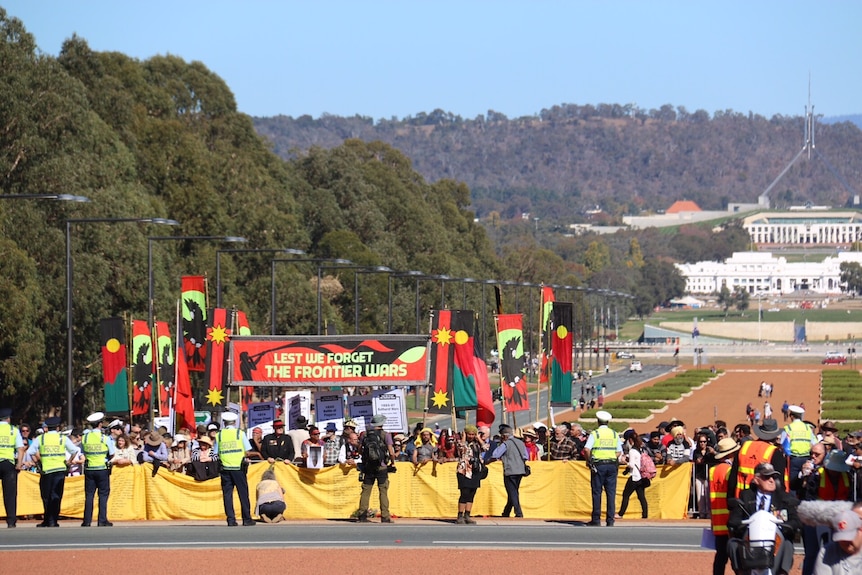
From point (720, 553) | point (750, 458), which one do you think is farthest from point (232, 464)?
point (750, 458)

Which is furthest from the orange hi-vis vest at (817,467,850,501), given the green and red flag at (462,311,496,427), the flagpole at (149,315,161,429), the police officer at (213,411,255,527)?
the flagpole at (149,315,161,429)

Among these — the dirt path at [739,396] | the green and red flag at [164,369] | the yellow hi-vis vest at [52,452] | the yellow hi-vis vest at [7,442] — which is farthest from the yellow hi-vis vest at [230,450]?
the dirt path at [739,396]

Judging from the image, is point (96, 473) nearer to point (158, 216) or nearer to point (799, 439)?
point (799, 439)

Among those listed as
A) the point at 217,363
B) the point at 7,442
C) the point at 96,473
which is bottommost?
the point at 96,473

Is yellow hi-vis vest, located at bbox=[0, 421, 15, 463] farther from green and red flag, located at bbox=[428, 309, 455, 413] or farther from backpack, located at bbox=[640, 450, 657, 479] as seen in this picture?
green and red flag, located at bbox=[428, 309, 455, 413]

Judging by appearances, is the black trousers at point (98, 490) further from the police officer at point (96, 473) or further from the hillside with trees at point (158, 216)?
the hillside with trees at point (158, 216)

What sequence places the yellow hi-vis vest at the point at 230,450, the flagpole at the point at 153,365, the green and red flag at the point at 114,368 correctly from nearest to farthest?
the yellow hi-vis vest at the point at 230,450
the green and red flag at the point at 114,368
the flagpole at the point at 153,365

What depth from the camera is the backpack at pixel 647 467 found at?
78.9 feet

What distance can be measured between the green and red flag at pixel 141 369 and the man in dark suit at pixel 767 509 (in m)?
25.2

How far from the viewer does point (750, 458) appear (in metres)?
14.5

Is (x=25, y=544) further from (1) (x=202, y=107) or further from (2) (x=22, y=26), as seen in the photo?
(1) (x=202, y=107)

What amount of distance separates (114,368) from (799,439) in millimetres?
18703

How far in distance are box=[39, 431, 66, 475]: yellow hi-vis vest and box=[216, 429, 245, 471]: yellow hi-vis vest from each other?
2.19 meters

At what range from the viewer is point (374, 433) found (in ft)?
75.2
